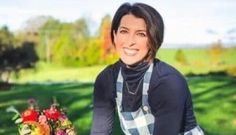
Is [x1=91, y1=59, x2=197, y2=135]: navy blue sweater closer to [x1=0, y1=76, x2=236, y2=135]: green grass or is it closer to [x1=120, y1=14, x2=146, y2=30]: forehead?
[x1=120, y1=14, x2=146, y2=30]: forehead

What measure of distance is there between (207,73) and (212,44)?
0.57 meters

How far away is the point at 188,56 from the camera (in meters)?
6.30

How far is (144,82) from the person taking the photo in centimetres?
176

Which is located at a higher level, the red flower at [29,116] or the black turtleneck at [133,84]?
the black turtleneck at [133,84]

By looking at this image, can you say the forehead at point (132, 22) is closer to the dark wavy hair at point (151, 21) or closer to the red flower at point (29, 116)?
the dark wavy hair at point (151, 21)

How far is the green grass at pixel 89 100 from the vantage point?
6.25m

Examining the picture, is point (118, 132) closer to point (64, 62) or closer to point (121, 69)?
point (64, 62)

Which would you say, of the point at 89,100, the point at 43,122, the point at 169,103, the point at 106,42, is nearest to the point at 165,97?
the point at 169,103

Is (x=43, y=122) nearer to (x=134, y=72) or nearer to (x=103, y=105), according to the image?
(x=103, y=105)

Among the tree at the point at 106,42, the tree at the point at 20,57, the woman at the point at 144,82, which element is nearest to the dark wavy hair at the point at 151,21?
the woman at the point at 144,82

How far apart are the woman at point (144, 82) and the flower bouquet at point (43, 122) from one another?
0.78ft

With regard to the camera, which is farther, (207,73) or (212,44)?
(207,73)

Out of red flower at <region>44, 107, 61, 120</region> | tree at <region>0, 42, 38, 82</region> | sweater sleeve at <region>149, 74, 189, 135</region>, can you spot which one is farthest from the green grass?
sweater sleeve at <region>149, 74, 189, 135</region>

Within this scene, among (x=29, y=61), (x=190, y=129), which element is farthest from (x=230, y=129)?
(x=190, y=129)
